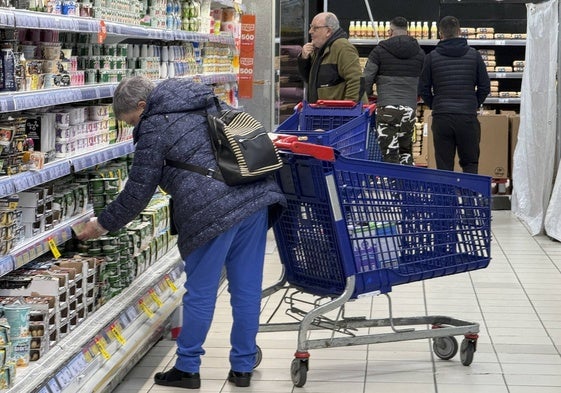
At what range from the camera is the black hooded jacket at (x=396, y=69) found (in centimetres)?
993

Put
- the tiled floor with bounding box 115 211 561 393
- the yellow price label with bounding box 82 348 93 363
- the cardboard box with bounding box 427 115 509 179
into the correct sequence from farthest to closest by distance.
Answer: the cardboard box with bounding box 427 115 509 179
the tiled floor with bounding box 115 211 561 393
the yellow price label with bounding box 82 348 93 363

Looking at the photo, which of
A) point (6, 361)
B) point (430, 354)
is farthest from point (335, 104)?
point (6, 361)

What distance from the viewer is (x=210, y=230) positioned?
4715mm

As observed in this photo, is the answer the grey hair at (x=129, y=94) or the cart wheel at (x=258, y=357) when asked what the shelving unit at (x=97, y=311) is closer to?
the grey hair at (x=129, y=94)

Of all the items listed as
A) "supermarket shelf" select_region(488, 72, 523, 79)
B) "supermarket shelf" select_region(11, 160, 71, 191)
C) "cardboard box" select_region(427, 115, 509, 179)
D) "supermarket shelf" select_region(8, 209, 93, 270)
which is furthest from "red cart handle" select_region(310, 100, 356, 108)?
"supermarket shelf" select_region(488, 72, 523, 79)

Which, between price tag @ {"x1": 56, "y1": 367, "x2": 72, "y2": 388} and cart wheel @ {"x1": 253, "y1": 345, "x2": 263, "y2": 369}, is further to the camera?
cart wheel @ {"x1": 253, "y1": 345, "x2": 263, "y2": 369}

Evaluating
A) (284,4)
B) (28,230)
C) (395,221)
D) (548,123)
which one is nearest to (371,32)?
(284,4)

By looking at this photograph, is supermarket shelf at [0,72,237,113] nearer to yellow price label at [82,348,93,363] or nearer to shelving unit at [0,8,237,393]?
shelving unit at [0,8,237,393]

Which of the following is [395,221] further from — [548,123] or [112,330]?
[548,123]

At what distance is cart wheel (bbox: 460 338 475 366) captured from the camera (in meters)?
5.42

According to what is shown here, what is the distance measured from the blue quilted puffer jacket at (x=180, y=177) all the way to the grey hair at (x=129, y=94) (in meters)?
0.06

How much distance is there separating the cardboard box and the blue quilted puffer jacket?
724cm

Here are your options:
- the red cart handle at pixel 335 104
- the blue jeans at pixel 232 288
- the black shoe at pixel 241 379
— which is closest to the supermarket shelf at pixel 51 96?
the blue jeans at pixel 232 288

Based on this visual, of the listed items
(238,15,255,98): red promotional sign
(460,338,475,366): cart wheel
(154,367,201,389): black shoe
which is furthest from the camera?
(238,15,255,98): red promotional sign
